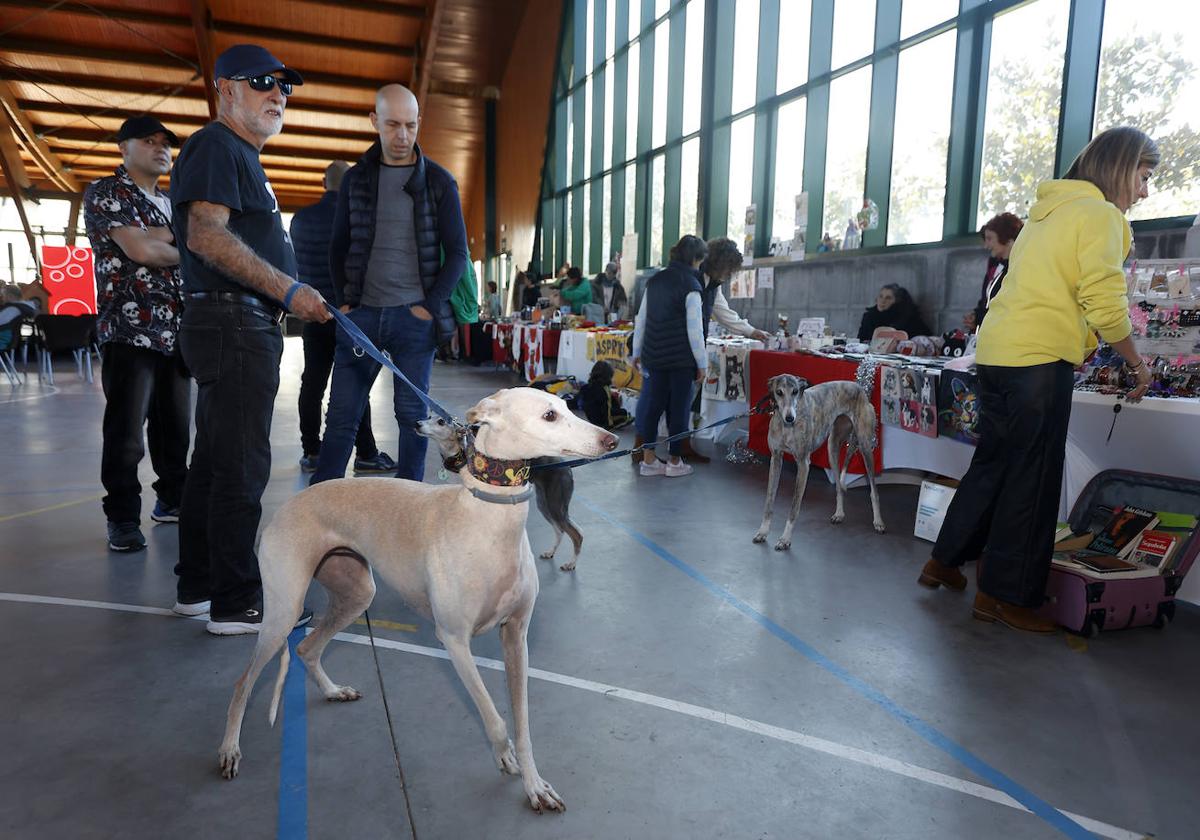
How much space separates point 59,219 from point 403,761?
2654 cm

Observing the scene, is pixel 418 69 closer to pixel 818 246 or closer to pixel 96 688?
pixel 818 246

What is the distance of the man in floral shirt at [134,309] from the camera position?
2848 millimetres

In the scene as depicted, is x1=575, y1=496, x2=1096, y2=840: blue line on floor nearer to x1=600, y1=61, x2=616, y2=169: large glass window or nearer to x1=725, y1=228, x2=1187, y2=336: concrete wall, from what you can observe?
x1=725, y1=228, x2=1187, y2=336: concrete wall

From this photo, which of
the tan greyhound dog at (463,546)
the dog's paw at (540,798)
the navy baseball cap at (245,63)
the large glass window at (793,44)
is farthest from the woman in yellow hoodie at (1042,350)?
the large glass window at (793,44)

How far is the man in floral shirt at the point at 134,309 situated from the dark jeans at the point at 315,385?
1.35 meters

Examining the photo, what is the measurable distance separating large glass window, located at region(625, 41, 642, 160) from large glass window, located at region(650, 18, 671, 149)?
0.66 meters

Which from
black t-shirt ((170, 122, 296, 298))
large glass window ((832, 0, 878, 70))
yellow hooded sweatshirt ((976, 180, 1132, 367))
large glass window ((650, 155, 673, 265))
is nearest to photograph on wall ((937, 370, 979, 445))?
yellow hooded sweatshirt ((976, 180, 1132, 367))

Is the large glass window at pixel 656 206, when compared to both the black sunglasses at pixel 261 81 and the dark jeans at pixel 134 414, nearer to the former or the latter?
the dark jeans at pixel 134 414

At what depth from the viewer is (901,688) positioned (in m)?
2.14

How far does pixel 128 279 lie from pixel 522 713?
101 inches

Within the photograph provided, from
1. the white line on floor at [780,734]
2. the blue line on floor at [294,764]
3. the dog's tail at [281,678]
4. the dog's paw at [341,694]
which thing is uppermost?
the dog's tail at [281,678]

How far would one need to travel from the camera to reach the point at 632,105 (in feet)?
39.2

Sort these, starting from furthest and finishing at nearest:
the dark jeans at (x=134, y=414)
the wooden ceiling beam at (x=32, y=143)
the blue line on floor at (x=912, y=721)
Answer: the wooden ceiling beam at (x=32, y=143) → the dark jeans at (x=134, y=414) → the blue line on floor at (x=912, y=721)

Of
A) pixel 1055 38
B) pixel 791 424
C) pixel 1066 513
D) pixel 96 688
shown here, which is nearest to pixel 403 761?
pixel 96 688
